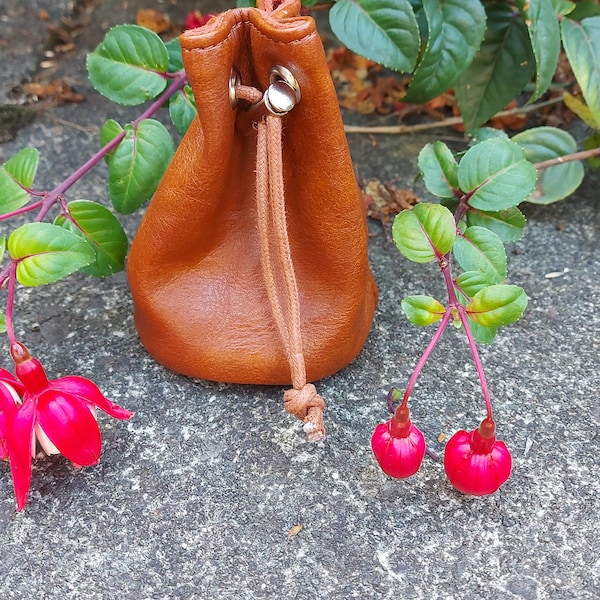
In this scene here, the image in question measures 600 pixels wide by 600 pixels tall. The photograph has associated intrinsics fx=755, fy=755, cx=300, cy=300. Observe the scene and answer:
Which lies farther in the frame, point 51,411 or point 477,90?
point 477,90

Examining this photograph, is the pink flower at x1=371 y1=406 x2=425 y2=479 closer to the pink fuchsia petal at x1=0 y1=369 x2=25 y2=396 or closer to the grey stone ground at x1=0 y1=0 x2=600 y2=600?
the grey stone ground at x1=0 y1=0 x2=600 y2=600

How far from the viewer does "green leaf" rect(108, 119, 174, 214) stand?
85cm

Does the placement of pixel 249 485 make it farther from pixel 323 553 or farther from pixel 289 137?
pixel 289 137

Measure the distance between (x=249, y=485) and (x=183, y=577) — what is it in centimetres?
11

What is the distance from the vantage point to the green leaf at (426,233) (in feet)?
2.40

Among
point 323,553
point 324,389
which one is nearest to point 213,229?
point 324,389

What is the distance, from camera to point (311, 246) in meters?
0.76

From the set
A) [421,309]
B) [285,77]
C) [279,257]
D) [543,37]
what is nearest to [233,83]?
[285,77]

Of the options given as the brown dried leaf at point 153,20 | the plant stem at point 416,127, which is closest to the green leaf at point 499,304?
the plant stem at point 416,127

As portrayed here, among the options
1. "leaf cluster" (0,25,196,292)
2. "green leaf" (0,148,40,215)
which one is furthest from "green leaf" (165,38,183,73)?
"green leaf" (0,148,40,215)

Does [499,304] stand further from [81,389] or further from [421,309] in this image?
[81,389]

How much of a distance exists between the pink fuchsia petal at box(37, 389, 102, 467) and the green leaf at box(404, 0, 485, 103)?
0.62 meters

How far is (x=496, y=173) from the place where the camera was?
811 mm

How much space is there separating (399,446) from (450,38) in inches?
23.4
